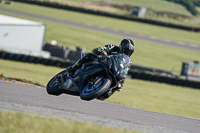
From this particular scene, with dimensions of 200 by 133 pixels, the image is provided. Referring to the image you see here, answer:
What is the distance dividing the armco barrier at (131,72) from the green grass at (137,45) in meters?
6.85

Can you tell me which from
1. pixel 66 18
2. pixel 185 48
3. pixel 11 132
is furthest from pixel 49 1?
pixel 11 132

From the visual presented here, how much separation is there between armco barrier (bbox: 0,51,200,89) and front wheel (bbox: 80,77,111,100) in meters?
12.4

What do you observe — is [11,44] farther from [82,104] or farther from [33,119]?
[33,119]

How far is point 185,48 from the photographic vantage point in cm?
3834

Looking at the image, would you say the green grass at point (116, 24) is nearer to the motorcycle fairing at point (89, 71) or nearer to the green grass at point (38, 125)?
the motorcycle fairing at point (89, 71)

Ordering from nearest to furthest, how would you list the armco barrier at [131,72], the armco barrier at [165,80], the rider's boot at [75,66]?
1. the rider's boot at [75,66]
2. the armco barrier at [131,72]
3. the armco barrier at [165,80]

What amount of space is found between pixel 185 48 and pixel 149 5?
2855 centimetres

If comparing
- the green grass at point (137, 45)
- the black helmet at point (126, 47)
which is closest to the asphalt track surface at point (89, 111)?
the black helmet at point (126, 47)

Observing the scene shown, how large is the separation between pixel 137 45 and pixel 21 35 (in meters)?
14.2

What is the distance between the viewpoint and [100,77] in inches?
296

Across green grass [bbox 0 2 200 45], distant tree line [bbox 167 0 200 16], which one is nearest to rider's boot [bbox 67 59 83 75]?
green grass [bbox 0 2 200 45]

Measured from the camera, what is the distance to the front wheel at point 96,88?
23.4 feet

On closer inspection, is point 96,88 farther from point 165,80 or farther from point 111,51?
point 165,80

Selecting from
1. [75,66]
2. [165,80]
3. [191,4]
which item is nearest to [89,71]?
[75,66]
